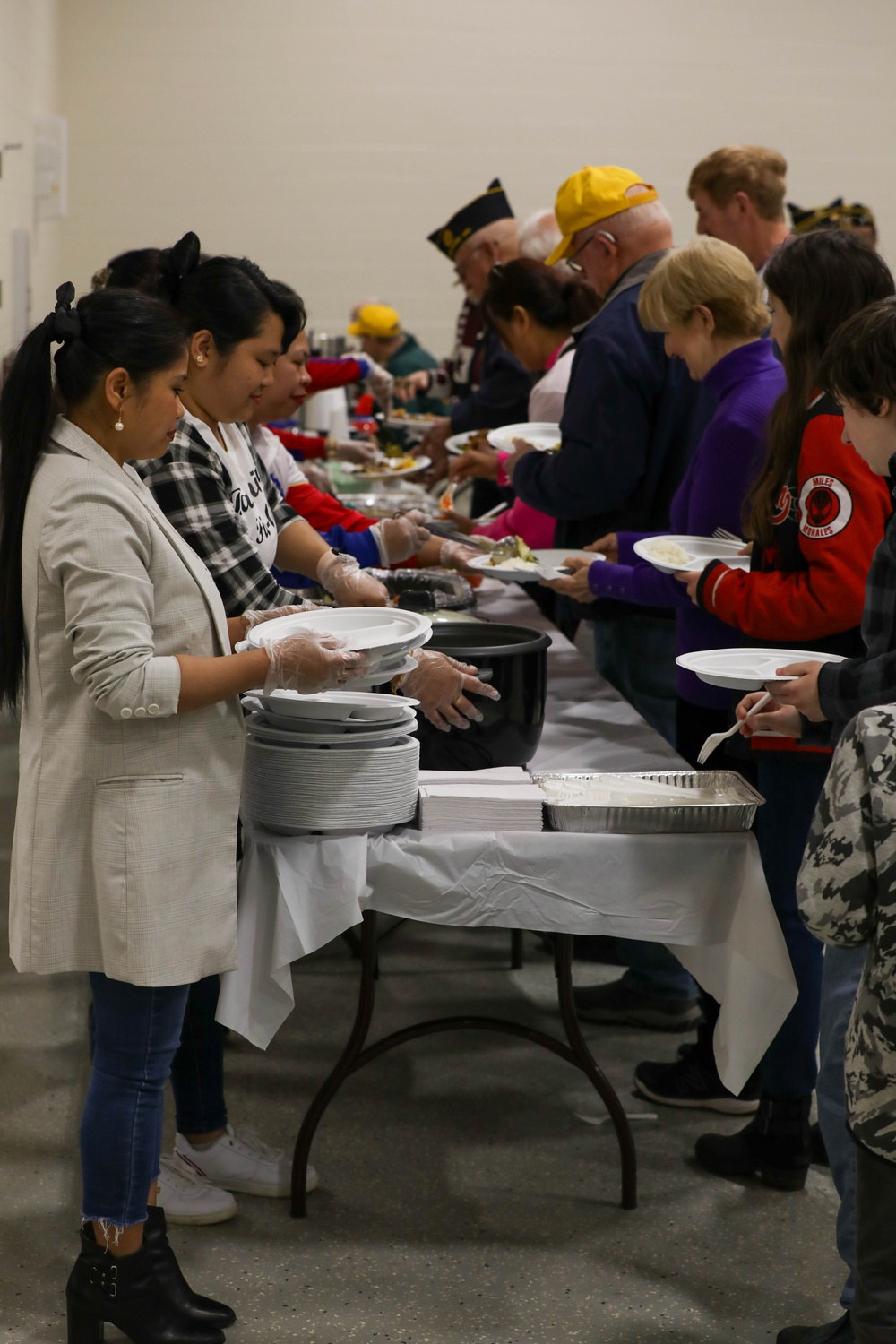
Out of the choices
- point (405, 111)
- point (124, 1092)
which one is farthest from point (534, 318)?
point (405, 111)

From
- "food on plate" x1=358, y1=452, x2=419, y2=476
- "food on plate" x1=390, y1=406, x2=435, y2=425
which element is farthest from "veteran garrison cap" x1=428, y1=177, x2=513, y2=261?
"food on plate" x1=390, y1=406, x2=435, y2=425

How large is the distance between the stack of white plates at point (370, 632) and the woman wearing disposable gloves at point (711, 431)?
66 cm

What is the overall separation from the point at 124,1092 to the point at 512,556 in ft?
4.93

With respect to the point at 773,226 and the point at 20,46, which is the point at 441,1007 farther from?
the point at 20,46

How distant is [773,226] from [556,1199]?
292 centimetres

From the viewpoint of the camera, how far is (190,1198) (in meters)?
1.84

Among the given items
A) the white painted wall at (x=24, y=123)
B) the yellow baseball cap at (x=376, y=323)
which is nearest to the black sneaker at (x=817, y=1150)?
the white painted wall at (x=24, y=123)

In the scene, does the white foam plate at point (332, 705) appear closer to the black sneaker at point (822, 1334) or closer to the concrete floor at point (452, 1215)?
the concrete floor at point (452, 1215)

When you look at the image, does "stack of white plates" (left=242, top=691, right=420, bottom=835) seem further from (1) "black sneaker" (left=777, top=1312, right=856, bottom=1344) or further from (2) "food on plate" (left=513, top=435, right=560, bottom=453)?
(2) "food on plate" (left=513, top=435, right=560, bottom=453)

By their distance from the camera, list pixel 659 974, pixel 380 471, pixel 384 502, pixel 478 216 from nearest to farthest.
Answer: pixel 659 974
pixel 384 502
pixel 380 471
pixel 478 216

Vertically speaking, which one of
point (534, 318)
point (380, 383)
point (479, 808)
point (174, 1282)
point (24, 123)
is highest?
point (24, 123)

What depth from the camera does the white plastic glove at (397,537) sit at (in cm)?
260

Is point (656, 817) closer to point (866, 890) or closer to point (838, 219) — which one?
point (866, 890)

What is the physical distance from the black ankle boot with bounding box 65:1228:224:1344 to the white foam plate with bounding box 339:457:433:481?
130 inches
